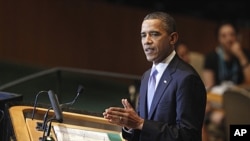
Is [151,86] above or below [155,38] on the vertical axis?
below

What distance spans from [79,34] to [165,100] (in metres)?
6.58

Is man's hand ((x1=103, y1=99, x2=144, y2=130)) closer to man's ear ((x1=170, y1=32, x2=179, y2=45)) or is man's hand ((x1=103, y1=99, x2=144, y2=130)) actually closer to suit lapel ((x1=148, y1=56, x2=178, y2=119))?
suit lapel ((x1=148, y1=56, x2=178, y2=119))

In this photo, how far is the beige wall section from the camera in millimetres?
8164

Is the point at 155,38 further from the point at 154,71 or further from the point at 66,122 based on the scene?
the point at 66,122

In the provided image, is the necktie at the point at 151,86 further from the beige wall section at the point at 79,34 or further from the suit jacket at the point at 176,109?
the beige wall section at the point at 79,34

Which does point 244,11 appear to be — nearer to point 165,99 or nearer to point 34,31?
point 34,31

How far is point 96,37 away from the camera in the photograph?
8539 millimetres

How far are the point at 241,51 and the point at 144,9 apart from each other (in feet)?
12.3

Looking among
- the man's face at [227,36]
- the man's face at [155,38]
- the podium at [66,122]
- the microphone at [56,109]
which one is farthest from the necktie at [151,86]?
the man's face at [227,36]

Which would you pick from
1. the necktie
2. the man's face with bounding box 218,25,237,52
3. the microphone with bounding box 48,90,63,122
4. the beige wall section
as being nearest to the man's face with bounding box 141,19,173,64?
the necktie

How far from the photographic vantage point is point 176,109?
6.45ft

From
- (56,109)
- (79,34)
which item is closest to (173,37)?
(56,109)

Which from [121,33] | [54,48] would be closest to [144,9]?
[121,33]

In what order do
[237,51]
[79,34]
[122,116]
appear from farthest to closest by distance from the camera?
1. [79,34]
2. [237,51]
3. [122,116]
